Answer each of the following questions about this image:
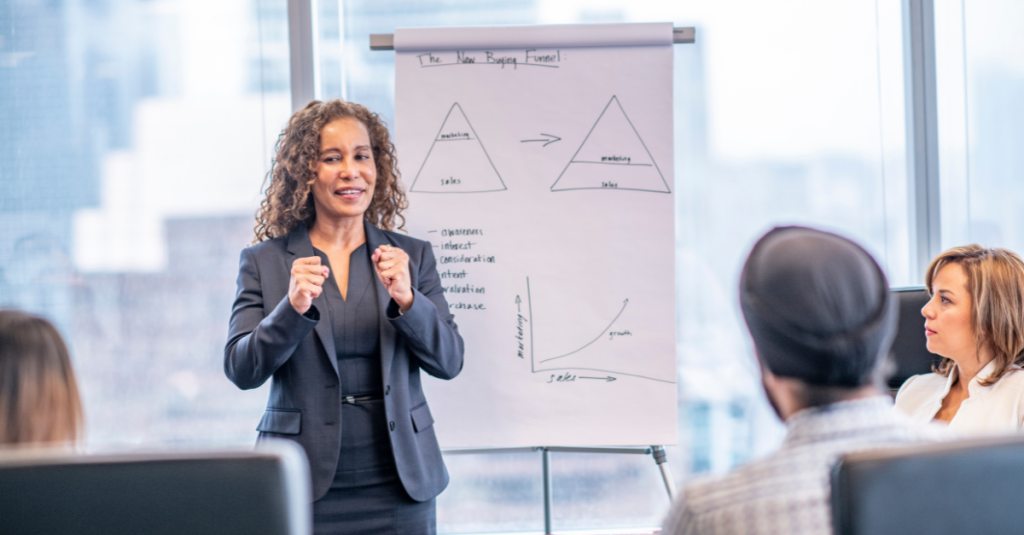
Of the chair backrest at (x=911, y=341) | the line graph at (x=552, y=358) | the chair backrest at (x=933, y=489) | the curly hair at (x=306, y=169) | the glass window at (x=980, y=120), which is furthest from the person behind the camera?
the glass window at (x=980, y=120)

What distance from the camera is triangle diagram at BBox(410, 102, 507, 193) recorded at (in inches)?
86.4

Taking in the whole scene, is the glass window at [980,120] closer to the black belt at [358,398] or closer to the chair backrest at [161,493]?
the black belt at [358,398]

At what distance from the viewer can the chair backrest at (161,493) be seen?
0.72 m

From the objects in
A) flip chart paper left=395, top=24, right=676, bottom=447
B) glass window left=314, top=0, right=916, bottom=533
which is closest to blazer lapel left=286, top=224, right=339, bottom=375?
flip chart paper left=395, top=24, right=676, bottom=447

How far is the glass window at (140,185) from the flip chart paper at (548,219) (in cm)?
89

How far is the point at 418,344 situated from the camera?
5.58 ft

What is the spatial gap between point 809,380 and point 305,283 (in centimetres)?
116

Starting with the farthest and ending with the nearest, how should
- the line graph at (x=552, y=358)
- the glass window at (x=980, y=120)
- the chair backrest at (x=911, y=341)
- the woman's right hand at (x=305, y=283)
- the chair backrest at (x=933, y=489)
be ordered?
the glass window at (x=980, y=120)
the line graph at (x=552, y=358)
the chair backrest at (x=911, y=341)
the woman's right hand at (x=305, y=283)
the chair backrest at (x=933, y=489)

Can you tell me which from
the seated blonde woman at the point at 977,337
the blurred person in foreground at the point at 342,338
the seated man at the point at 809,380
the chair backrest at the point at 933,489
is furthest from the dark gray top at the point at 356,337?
the seated blonde woman at the point at 977,337

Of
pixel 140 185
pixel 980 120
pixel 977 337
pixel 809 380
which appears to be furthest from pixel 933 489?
pixel 140 185

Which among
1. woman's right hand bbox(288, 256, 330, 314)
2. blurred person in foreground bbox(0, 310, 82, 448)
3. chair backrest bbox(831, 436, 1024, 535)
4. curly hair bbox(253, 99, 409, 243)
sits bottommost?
chair backrest bbox(831, 436, 1024, 535)

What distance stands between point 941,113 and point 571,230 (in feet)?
5.96

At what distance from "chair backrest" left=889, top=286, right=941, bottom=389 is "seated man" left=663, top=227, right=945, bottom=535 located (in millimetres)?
1472

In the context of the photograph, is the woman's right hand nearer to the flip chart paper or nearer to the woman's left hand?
the woman's left hand
